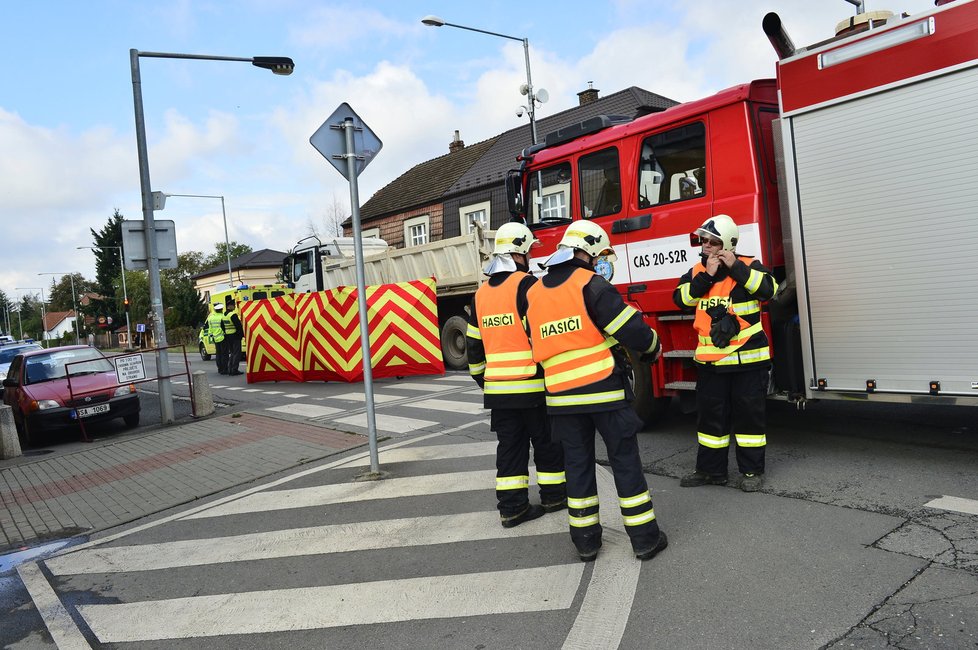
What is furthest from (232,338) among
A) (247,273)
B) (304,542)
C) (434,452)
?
(247,273)

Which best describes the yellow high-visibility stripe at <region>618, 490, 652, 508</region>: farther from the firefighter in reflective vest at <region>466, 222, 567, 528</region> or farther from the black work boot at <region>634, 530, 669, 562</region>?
the firefighter in reflective vest at <region>466, 222, 567, 528</region>

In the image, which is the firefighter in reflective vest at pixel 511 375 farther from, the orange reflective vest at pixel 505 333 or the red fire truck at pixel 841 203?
the red fire truck at pixel 841 203

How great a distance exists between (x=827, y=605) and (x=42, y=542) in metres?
5.71

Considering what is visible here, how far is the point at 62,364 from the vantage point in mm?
11844

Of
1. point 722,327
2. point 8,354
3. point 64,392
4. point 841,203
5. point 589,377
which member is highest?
point 841,203

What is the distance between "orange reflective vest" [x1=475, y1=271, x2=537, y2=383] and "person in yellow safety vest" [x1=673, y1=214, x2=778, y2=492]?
1.38 metres

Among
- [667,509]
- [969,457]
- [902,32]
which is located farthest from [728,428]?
[902,32]

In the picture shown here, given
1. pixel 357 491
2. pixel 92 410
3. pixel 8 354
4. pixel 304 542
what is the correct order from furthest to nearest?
pixel 8 354 < pixel 92 410 < pixel 357 491 < pixel 304 542

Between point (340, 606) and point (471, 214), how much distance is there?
72.8ft

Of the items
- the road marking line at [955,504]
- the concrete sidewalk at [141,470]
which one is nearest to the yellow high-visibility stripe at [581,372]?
the road marking line at [955,504]

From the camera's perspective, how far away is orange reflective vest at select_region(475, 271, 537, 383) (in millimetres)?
4453

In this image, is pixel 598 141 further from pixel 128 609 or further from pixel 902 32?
pixel 128 609

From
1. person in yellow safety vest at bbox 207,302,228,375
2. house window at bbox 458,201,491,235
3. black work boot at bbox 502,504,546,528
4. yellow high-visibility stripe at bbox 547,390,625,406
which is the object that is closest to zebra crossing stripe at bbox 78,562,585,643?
black work boot at bbox 502,504,546,528

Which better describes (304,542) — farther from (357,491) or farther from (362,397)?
(362,397)
